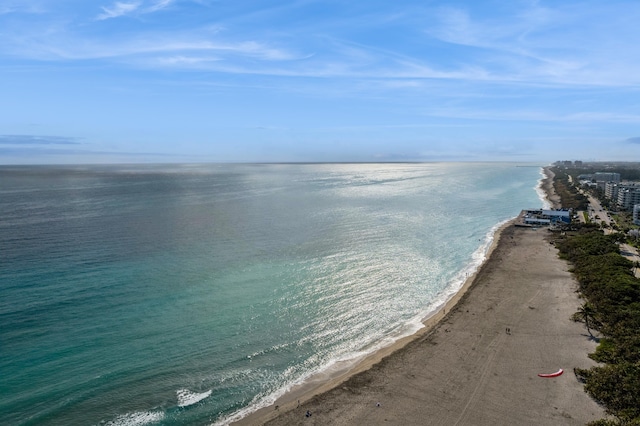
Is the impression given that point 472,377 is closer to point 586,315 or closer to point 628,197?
point 586,315

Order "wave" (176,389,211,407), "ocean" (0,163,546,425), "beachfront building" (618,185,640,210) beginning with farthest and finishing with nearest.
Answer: "beachfront building" (618,185,640,210), "ocean" (0,163,546,425), "wave" (176,389,211,407)

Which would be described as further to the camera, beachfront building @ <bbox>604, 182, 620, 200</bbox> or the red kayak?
beachfront building @ <bbox>604, 182, 620, 200</bbox>

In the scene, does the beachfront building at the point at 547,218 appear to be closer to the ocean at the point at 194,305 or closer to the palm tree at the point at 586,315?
the ocean at the point at 194,305

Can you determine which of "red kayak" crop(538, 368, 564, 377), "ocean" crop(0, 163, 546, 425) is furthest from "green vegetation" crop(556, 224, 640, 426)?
"ocean" crop(0, 163, 546, 425)

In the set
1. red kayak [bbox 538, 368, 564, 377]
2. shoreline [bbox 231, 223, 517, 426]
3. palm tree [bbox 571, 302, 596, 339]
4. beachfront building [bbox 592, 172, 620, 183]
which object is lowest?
shoreline [bbox 231, 223, 517, 426]

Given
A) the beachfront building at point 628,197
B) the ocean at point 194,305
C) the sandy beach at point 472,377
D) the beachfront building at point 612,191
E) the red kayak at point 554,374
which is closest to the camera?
the sandy beach at point 472,377

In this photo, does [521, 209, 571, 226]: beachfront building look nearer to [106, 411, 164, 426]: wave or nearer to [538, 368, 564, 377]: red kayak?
[538, 368, 564, 377]: red kayak

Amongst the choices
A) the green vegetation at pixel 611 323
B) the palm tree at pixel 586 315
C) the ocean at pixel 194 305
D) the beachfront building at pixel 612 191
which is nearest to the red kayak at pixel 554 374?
the green vegetation at pixel 611 323
